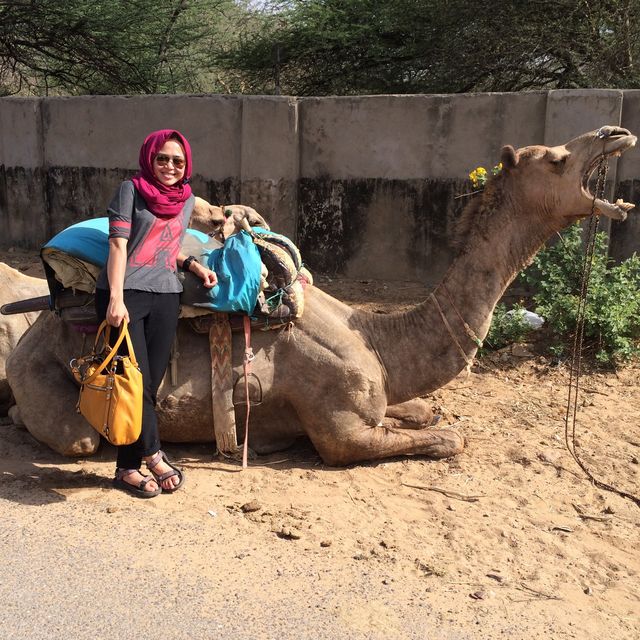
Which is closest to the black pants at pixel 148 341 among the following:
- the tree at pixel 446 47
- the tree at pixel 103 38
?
the tree at pixel 446 47

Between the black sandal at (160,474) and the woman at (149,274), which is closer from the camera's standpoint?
the woman at (149,274)

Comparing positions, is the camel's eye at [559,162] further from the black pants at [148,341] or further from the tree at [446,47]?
the tree at [446,47]

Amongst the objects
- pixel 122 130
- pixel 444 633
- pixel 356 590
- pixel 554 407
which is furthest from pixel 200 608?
pixel 122 130

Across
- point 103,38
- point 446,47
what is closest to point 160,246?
point 446,47

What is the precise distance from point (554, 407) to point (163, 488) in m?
3.28

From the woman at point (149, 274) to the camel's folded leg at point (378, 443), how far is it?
929mm

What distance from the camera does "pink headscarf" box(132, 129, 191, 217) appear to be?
4465 mm

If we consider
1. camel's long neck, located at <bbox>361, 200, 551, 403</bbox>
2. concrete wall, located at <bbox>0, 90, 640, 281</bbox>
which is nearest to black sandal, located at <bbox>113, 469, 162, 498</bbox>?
camel's long neck, located at <bbox>361, 200, 551, 403</bbox>

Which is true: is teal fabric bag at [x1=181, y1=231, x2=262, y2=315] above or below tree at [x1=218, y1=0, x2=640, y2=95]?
below

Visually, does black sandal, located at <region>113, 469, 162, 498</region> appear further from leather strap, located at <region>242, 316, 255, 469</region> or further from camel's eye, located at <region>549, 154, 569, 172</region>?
camel's eye, located at <region>549, 154, 569, 172</region>

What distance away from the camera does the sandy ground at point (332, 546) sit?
351 cm

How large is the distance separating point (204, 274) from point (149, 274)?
367 millimetres

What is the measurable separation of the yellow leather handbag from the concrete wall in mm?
5389

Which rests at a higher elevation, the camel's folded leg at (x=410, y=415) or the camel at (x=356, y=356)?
the camel at (x=356, y=356)
